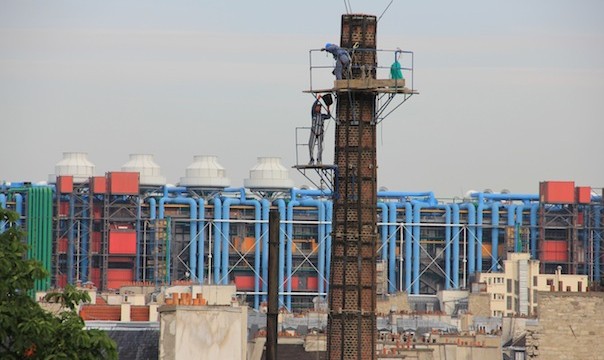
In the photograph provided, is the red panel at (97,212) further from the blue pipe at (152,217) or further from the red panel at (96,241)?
the blue pipe at (152,217)

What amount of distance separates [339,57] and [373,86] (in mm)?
1169

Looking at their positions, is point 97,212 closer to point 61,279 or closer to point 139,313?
point 61,279

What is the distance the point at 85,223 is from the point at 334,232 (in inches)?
5199

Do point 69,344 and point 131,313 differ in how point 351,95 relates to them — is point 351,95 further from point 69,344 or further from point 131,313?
point 131,313

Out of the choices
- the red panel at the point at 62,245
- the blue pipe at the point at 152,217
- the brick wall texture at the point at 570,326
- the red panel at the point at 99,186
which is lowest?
the brick wall texture at the point at 570,326

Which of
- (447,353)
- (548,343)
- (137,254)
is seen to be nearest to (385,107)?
(548,343)

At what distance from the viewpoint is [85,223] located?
197625 millimetres

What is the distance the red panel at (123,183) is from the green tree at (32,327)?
15008 cm

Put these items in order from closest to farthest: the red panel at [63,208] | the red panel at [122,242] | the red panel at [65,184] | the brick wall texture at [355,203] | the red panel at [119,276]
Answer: the brick wall texture at [355,203] < the red panel at [119,276] < the red panel at [122,242] < the red panel at [65,184] < the red panel at [63,208]

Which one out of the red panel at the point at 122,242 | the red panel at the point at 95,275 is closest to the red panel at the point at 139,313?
the red panel at the point at 95,275

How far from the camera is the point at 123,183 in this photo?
19712 cm

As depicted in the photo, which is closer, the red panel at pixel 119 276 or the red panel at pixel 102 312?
the red panel at pixel 102 312

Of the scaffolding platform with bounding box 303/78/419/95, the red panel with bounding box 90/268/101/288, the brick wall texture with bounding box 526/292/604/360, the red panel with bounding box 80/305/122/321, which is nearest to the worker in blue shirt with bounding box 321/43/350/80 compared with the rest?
the scaffolding platform with bounding box 303/78/419/95

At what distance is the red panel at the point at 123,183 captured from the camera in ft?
643
